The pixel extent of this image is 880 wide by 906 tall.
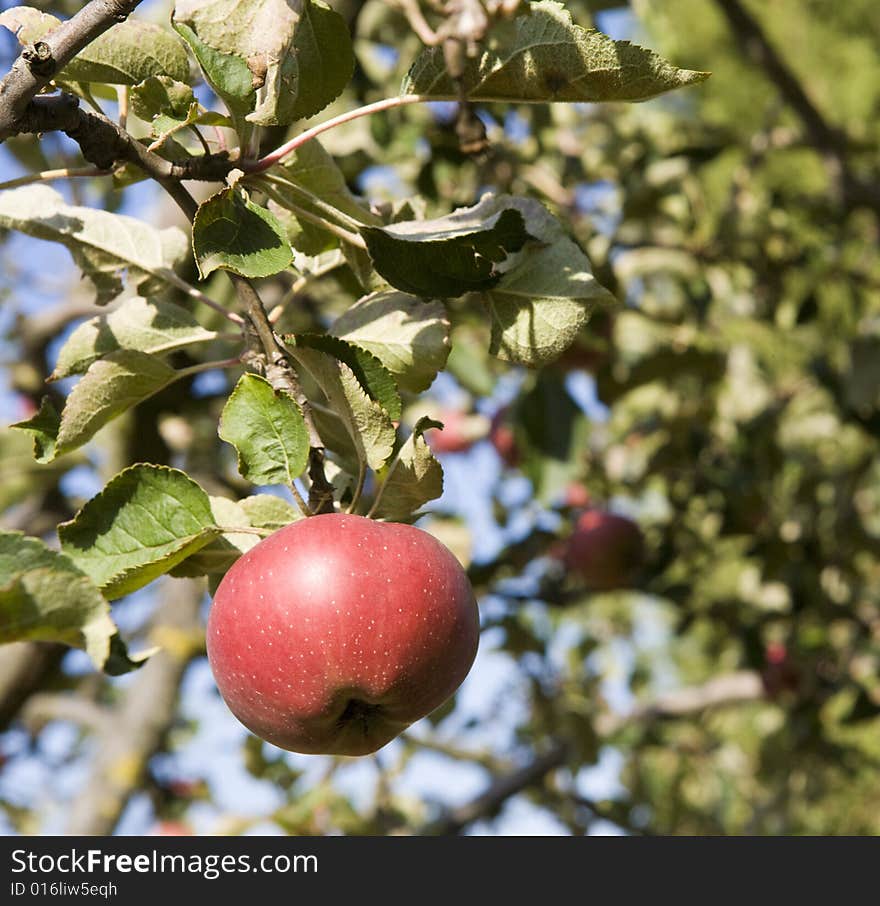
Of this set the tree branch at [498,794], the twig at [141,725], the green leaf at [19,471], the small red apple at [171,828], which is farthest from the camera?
the small red apple at [171,828]

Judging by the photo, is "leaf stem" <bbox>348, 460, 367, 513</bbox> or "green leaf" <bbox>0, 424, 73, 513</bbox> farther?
"green leaf" <bbox>0, 424, 73, 513</bbox>

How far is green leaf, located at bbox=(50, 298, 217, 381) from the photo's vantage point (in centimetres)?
75

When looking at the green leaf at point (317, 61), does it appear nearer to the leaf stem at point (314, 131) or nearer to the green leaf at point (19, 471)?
the leaf stem at point (314, 131)

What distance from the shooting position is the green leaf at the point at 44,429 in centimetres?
71

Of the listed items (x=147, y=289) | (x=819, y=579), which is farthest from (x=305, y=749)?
(x=819, y=579)

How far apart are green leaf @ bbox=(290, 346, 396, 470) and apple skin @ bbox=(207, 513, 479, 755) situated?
0.05m

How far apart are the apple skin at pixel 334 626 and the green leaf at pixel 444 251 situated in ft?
0.48

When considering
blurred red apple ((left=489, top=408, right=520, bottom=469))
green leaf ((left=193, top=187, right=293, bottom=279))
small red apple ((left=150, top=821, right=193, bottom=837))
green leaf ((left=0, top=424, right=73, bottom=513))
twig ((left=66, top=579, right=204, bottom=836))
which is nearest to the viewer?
green leaf ((left=193, top=187, right=293, bottom=279))

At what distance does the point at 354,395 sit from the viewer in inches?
24.9

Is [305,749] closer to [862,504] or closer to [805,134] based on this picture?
[805,134]

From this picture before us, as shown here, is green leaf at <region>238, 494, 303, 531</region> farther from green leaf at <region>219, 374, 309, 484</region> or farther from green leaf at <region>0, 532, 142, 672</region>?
green leaf at <region>0, 532, 142, 672</region>

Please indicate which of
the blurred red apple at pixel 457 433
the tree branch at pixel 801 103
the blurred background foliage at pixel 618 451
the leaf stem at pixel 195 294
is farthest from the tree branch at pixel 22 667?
the tree branch at pixel 801 103

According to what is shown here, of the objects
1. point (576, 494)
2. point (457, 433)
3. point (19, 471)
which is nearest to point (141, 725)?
point (19, 471)

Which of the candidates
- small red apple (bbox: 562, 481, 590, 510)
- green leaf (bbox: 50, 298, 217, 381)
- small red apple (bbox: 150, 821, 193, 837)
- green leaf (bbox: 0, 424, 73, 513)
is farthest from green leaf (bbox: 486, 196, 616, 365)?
small red apple (bbox: 150, 821, 193, 837)
